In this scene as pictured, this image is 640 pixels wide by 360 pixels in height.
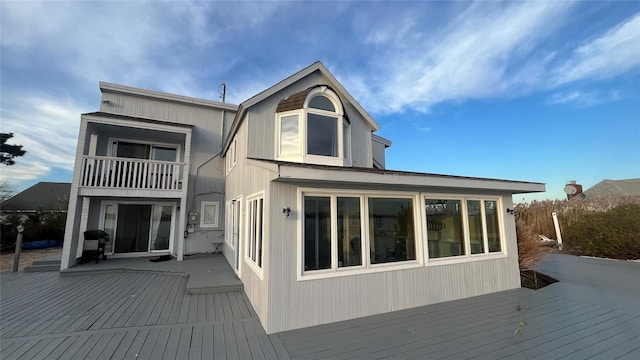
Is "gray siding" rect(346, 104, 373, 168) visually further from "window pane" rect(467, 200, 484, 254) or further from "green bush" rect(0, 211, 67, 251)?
"green bush" rect(0, 211, 67, 251)

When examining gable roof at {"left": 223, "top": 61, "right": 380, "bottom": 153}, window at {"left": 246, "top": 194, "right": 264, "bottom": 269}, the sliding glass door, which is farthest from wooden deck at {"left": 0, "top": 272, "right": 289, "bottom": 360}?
gable roof at {"left": 223, "top": 61, "right": 380, "bottom": 153}

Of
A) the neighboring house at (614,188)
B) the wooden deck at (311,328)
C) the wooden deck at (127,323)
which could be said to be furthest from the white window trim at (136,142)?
the neighboring house at (614,188)

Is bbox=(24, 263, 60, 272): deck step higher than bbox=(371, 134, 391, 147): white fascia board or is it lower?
lower

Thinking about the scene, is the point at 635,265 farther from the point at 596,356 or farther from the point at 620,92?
the point at 596,356

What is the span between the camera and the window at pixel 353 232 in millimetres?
4180

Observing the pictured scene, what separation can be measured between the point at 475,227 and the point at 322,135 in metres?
4.69

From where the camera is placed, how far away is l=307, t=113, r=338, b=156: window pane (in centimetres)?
721

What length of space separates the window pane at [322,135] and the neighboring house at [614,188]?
88.3ft

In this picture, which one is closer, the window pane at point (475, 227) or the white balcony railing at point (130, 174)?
the window pane at point (475, 227)

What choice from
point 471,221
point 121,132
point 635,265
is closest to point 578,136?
point 635,265

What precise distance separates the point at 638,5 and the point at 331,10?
27.7ft

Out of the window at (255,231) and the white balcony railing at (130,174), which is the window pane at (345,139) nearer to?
the window at (255,231)

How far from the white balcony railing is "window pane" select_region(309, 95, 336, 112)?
6052 millimetres

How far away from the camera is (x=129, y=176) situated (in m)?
8.88
